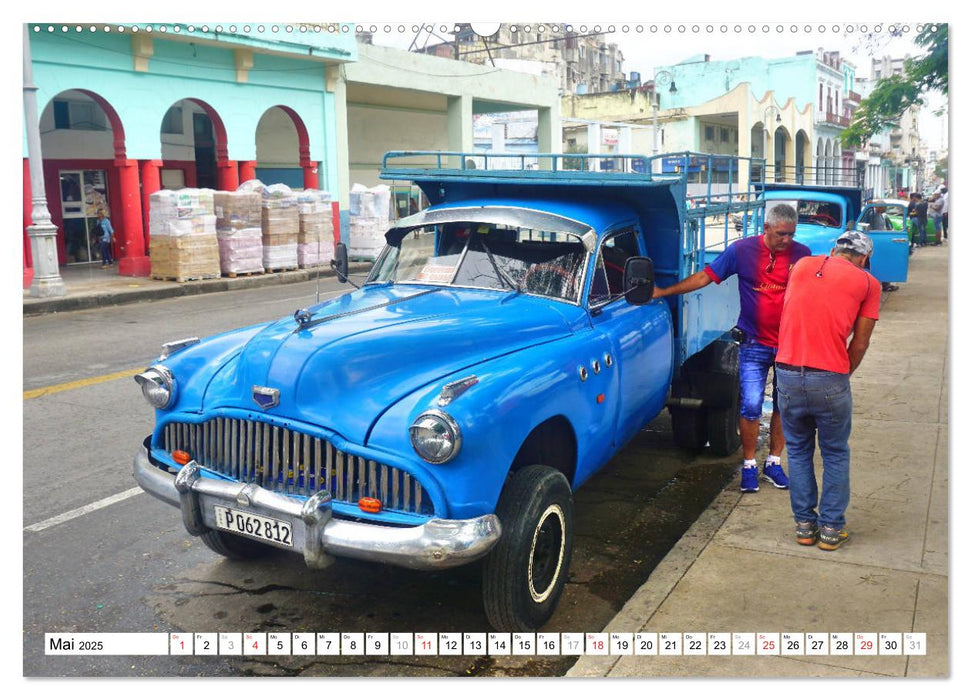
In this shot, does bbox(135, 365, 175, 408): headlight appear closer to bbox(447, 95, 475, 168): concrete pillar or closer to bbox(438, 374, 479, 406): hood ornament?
bbox(438, 374, 479, 406): hood ornament

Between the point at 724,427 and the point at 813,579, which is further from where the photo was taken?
the point at 724,427

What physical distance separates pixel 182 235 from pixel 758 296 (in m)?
14.7

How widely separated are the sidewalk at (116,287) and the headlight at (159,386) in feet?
38.1

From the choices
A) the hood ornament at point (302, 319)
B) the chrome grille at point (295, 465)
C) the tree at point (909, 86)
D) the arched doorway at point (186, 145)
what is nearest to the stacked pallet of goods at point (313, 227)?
the arched doorway at point (186, 145)

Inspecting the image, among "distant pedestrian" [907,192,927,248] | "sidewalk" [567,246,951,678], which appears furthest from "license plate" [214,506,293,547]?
"distant pedestrian" [907,192,927,248]

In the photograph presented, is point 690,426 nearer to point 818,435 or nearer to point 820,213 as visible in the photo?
point 818,435

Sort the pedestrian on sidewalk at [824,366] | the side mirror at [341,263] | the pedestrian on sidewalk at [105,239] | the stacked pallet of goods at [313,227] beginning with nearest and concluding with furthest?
1. the pedestrian on sidewalk at [824,366]
2. the side mirror at [341,263]
3. the pedestrian on sidewalk at [105,239]
4. the stacked pallet of goods at [313,227]

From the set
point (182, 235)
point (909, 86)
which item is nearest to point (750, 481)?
point (909, 86)

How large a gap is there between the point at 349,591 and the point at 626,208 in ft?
9.39

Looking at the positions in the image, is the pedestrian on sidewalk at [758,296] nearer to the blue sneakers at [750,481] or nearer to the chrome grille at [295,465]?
the blue sneakers at [750,481]

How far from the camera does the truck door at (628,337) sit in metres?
4.94

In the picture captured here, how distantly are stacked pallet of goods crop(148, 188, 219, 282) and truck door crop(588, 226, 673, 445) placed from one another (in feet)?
46.3

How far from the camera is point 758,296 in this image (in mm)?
5762

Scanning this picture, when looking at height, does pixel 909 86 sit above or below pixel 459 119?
below
